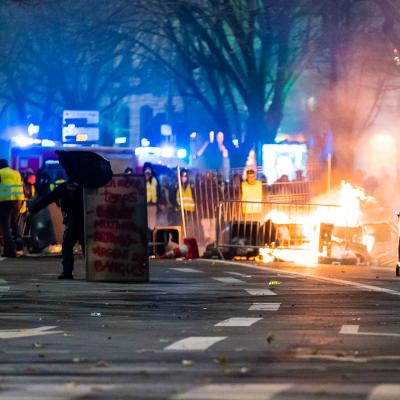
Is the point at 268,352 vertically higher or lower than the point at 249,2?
lower

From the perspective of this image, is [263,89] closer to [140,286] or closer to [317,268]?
[317,268]

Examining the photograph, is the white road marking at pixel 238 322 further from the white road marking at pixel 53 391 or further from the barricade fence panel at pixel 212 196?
the barricade fence panel at pixel 212 196

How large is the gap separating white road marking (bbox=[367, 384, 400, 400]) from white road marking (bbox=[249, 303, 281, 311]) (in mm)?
6929

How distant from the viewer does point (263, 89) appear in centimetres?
5516

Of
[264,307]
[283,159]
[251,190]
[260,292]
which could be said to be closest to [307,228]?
[251,190]

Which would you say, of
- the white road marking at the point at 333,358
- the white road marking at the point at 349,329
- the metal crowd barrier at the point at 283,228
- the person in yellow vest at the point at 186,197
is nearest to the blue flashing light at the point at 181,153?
the person in yellow vest at the point at 186,197

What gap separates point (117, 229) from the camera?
2073cm

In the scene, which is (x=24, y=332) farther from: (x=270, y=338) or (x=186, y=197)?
(x=186, y=197)

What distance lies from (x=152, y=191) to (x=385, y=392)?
98.4 feet

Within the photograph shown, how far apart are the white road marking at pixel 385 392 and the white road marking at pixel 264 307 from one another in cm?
693

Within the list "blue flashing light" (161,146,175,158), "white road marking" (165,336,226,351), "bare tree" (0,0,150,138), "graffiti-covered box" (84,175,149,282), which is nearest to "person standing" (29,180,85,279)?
"graffiti-covered box" (84,175,149,282)

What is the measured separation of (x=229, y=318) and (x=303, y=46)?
4007cm

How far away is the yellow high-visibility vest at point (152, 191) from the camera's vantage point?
125 feet

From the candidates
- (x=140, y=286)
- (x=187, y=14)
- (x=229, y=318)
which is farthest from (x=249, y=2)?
(x=229, y=318)
